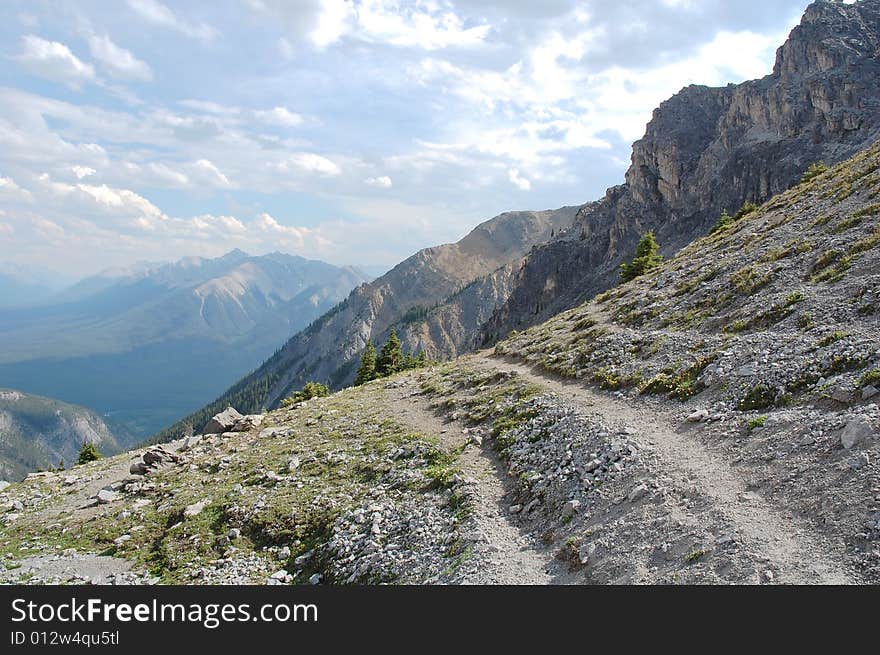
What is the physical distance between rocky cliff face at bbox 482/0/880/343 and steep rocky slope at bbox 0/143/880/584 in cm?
9614

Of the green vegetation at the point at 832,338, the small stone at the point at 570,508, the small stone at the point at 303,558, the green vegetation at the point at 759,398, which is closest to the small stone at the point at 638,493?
the small stone at the point at 570,508

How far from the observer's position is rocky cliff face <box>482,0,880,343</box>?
115 metres

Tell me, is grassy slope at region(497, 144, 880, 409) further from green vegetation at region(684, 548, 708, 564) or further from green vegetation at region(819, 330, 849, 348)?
green vegetation at region(684, 548, 708, 564)

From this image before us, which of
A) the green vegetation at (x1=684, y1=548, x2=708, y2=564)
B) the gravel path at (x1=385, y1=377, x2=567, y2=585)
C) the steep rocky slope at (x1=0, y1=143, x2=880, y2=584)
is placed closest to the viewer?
the green vegetation at (x1=684, y1=548, x2=708, y2=564)

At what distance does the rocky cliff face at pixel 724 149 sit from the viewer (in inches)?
4510

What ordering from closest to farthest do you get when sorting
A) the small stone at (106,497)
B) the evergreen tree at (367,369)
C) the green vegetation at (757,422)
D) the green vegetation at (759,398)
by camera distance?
the green vegetation at (757,422)
the green vegetation at (759,398)
the small stone at (106,497)
the evergreen tree at (367,369)

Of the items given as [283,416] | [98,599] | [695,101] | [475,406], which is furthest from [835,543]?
[695,101]

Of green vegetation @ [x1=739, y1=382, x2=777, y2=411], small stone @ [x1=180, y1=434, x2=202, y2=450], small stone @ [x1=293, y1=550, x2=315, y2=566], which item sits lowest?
small stone @ [x1=293, y1=550, x2=315, y2=566]

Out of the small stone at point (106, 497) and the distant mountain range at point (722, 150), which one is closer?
the small stone at point (106, 497)

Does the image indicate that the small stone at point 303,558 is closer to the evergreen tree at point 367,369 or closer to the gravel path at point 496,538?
the gravel path at point 496,538

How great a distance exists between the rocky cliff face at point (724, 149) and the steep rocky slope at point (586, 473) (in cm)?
9614

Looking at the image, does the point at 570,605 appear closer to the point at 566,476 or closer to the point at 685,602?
the point at 685,602

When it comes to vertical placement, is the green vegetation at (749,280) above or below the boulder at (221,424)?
above

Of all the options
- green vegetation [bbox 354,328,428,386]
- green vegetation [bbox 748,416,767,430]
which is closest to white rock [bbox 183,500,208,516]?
green vegetation [bbox 748,416,767,430]
